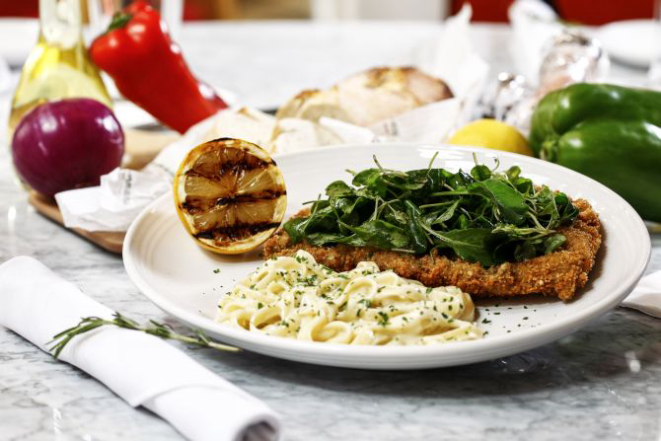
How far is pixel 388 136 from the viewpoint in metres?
2.51

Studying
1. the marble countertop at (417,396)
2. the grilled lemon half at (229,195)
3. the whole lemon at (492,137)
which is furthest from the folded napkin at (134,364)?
the whole lemon at (492,137)

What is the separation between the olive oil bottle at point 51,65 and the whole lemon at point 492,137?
1.13 m

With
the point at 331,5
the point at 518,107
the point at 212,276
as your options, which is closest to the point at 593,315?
the point at 212,276

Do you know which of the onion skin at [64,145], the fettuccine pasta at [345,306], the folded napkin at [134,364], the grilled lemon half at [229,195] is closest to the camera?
the folded napkin at [134,364]

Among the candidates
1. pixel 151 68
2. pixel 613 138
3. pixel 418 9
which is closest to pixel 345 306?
pixel 613 138

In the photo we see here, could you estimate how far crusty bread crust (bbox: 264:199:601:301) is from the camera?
149 cm

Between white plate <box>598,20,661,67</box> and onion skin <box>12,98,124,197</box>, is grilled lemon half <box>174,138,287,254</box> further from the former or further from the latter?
white plate <box>598,20,661,67</box>

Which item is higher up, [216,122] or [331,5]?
[216,122]

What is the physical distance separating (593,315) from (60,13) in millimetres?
1785

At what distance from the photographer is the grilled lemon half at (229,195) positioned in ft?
5.73

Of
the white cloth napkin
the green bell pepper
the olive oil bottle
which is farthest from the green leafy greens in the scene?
the olive oil bottle

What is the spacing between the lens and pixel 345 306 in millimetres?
1420

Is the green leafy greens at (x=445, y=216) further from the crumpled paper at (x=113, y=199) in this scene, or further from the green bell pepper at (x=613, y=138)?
the crumpled paper at (x=113, y=199)

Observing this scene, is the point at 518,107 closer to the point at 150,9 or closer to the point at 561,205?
the point at 561,205
